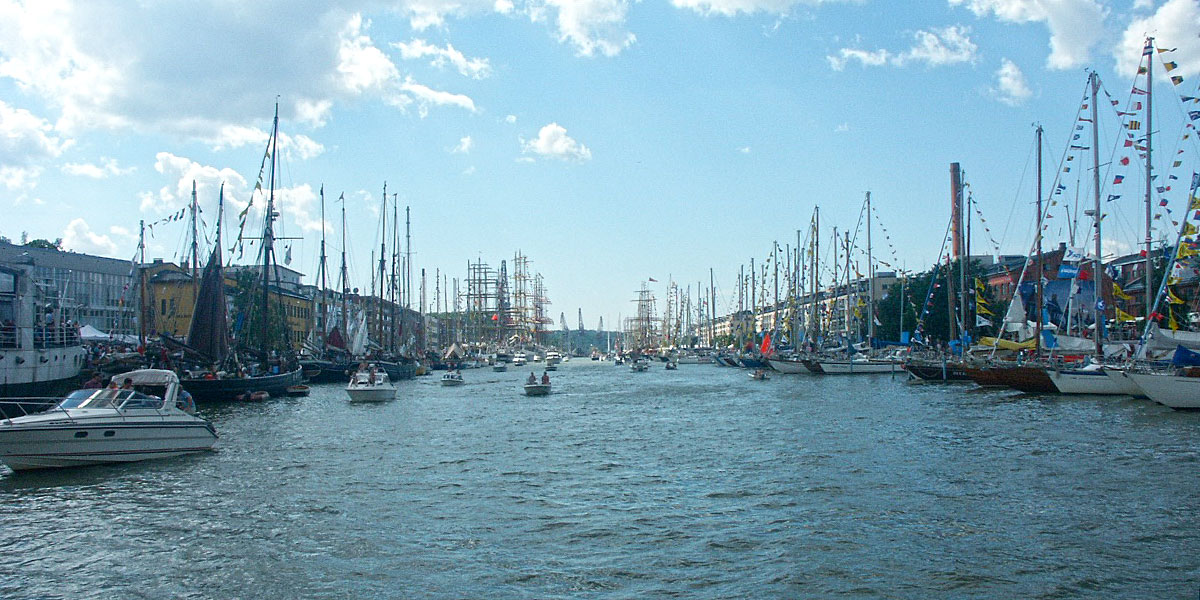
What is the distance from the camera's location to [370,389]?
2174 inches

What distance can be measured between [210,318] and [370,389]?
467 inches

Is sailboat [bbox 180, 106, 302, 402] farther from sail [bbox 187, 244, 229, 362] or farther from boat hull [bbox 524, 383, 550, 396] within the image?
boat hull [bbox 524, 383, 550, 396]

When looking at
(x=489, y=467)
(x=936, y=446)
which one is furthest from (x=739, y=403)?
(x=489, y=467)

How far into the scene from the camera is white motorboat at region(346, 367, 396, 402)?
55.0 metres

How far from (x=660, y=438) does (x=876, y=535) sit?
18.6 meters

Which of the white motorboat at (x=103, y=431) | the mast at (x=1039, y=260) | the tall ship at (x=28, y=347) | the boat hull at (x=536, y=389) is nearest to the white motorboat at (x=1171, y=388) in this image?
the mast at (x=1039, y=260)

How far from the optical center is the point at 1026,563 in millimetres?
15117

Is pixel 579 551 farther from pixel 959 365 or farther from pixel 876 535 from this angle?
pixel 959 365

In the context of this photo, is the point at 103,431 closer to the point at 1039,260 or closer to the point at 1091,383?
the point at 1091,383

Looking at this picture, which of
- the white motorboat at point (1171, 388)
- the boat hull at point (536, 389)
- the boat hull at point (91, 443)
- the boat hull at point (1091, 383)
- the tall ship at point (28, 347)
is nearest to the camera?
the boat hull at point (91, 443)

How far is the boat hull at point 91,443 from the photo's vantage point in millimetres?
24125

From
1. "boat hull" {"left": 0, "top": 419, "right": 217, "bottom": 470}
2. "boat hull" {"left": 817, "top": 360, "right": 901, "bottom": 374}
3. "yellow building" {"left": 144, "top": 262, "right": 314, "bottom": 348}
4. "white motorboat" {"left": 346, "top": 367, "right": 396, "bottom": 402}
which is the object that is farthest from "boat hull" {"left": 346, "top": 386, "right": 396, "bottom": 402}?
"yellow building" {"left": 144, "top": 262, "right": 314, "bottom": 348}

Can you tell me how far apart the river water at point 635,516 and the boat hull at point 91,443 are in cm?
46

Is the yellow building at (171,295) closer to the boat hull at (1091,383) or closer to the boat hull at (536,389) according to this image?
the boat hull at (536,389)
